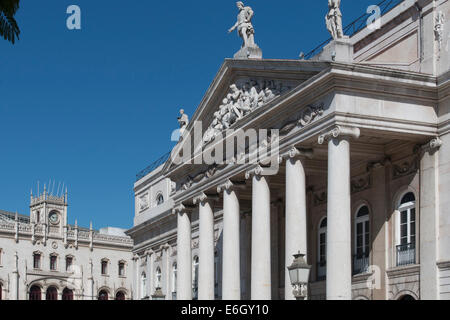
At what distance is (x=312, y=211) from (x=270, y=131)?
6217mm

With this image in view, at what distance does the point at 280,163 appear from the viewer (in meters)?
31.9

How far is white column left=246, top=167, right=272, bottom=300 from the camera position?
32250 millimetres

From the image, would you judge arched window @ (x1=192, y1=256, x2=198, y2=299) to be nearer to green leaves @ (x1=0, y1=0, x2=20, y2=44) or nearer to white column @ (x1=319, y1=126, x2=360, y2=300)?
white column @ (x1=319, y1=126, x2=360, y2=300)

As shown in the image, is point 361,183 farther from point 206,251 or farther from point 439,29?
point 206,251

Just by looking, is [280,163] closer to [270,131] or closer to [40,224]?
[270,131]

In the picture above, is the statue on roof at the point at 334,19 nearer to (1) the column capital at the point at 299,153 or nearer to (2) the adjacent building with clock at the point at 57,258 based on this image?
(1) the column capital at the point at 299,153

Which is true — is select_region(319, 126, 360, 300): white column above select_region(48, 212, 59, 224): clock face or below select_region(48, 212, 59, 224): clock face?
below

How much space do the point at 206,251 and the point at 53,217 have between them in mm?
58048

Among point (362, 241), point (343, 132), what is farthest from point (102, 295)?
point (343, 132)

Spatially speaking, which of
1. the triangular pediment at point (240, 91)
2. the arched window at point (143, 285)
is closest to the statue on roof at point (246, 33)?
the triangular pediment at point (240, 91)

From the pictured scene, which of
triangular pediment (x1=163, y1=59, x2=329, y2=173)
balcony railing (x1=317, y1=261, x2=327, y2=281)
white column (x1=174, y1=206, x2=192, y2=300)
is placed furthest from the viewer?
white column (x1=174, y1=206, x2=192, y2=300)

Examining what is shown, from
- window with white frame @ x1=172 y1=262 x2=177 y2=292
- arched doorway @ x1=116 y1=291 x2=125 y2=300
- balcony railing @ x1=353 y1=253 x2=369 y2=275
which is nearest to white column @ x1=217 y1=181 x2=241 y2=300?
balcony railing @ x1=353 y1=253 x2=369 y2=275

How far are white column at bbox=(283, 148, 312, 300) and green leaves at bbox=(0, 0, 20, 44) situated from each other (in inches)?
746
